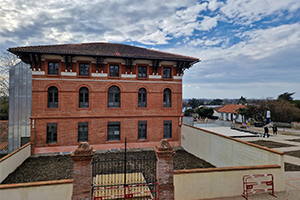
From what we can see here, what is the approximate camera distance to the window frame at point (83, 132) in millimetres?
14215

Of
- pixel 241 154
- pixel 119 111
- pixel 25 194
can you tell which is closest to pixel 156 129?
pixel 119 111

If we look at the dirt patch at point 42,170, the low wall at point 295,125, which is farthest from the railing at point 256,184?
the low wall at point 295,125

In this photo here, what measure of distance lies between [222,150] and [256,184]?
13.3ft

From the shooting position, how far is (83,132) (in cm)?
1428

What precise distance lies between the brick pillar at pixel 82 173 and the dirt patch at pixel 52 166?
14.9 feet

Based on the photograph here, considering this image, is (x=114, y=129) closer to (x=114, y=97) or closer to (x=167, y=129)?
(x=114, y=97)

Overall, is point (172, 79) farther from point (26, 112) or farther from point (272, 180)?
point (26, 112)

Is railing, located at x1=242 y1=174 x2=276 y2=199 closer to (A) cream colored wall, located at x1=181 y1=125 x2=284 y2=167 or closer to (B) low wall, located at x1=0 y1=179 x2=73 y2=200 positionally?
(A) cream colored wall, located at x1=181 y1=125 x2=284 y2=167

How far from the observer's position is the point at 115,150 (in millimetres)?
14477

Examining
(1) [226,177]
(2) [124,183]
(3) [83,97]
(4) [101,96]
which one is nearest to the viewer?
(2) [124,183]

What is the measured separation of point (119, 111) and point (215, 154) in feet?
29.9

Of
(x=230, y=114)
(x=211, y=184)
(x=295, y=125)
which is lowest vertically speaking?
Result: (x=295, y=125)

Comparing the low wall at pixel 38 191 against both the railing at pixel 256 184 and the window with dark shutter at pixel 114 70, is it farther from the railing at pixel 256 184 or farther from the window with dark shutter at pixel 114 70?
the window with dark shutter at pixel 114 70

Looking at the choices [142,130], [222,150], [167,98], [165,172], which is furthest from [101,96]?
[222,150]
